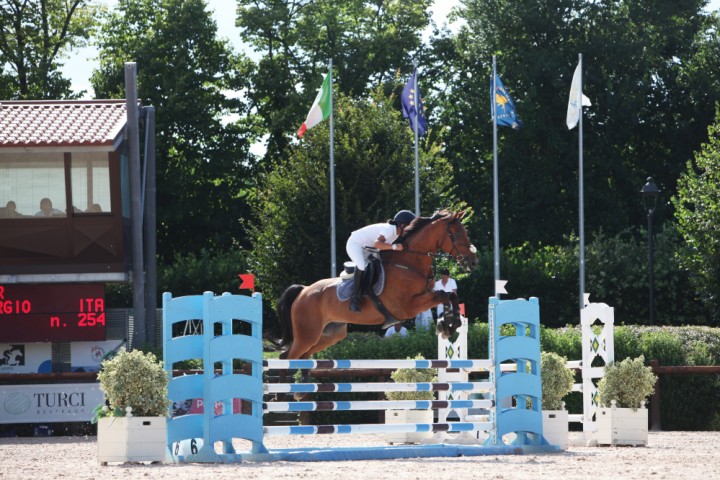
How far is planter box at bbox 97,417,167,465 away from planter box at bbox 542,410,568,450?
12.4 ft

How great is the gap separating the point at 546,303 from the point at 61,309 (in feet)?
52.3

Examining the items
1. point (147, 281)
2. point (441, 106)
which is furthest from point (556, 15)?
point (147, 281)

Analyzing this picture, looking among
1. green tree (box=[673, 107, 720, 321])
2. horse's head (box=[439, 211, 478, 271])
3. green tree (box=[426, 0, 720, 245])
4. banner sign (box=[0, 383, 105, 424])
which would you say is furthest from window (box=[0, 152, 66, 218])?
green tree (box=[426, 0, 720, 245])

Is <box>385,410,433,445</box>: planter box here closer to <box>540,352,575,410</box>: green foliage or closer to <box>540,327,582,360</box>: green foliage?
<box>540,352,575,410</box>: green foliage

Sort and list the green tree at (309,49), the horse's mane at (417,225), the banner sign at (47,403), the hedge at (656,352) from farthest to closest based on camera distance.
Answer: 1. the green tree at (309,49)
2. the hedge at (656,352)
3. the banner sign at (47,403)
4. the horse's mane at (417,225)

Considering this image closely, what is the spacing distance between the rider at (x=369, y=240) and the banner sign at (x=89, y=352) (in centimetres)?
917

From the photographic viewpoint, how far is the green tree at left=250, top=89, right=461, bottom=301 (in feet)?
90.4

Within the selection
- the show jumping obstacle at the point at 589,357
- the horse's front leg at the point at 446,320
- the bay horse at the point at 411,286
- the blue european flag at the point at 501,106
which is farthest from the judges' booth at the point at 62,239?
the horse's front leg at the point at 446,320

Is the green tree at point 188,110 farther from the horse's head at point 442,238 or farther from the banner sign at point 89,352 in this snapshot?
the horse's head at point 442,238

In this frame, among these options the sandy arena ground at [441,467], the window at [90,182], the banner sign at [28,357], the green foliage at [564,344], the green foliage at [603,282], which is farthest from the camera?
the green foliage at [603,282]

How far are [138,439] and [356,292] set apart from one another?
3.50m

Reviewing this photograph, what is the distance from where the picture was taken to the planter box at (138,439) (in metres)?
9.83

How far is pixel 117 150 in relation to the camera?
71.4 feet

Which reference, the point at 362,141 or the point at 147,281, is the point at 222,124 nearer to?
A: the point at 362,141
